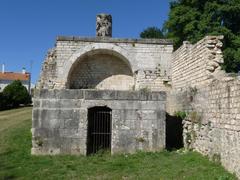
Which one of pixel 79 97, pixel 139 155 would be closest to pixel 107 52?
pixel 79 97

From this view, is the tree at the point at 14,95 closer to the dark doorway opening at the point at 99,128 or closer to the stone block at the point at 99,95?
the dark doorway opening at the point at 99,128

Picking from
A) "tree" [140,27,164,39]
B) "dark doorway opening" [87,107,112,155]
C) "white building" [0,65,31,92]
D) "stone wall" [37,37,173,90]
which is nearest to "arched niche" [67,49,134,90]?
"stone wall" [37,37,173,90]

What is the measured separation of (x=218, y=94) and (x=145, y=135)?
10.2 feet

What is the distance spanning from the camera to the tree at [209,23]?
75.1ft

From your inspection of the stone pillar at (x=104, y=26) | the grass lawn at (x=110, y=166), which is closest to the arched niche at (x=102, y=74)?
the stone pillar at (x=104, y=26)

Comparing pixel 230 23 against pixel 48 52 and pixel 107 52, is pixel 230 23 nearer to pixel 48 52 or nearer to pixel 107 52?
pixel 107 52

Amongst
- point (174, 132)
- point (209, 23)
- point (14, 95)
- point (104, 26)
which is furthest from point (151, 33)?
point (174, 132)

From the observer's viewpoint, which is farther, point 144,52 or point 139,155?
point 144,52

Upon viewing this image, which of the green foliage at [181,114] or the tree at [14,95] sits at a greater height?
the tree at [14,95]

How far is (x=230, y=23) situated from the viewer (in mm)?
24781

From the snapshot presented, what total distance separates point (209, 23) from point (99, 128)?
14.7 m

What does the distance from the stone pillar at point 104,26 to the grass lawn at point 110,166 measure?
8.00m

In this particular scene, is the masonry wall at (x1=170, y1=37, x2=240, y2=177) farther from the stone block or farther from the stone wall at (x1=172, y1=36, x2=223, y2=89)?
the stone block

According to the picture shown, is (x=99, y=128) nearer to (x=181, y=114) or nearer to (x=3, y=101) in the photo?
(x=181, y=114)
